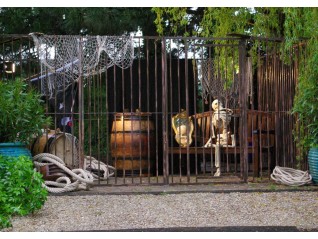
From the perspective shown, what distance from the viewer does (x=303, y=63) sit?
862cm

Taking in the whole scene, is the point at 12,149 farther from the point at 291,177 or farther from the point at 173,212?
the point at 291,177

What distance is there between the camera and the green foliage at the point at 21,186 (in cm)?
564

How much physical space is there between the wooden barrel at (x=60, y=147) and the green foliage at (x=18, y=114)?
0.90 m

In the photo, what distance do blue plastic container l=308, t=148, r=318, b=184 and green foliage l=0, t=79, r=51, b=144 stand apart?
339 cm

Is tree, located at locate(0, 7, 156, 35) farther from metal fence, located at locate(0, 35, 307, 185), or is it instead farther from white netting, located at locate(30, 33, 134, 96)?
white netting, located at locate(30, 33, 134, 96)

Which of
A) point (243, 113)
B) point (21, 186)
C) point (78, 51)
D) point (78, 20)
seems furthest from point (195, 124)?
point (78, 20)

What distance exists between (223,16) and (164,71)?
2412mm

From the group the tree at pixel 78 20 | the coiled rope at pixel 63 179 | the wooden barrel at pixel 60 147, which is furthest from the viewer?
the tree at pixel 78 20

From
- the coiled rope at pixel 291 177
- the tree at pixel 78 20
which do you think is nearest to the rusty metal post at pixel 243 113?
the coiled rope at pixel 291 177

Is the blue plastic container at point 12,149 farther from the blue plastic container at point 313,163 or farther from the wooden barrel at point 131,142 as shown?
the blue plastic container at point 313,163

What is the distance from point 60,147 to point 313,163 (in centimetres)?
359

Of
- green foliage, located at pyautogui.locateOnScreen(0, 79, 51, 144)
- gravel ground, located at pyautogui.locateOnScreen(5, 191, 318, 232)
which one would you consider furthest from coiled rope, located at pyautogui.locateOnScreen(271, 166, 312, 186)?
green foliage, located at pyautogui.locateOnScreen(0, 79, 51, 144)

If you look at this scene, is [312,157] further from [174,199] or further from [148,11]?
[148,11]

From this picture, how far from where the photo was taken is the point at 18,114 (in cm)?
728
